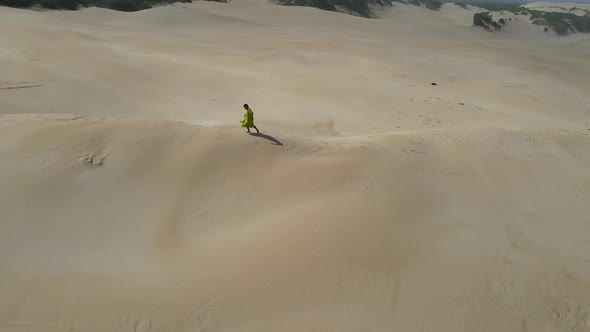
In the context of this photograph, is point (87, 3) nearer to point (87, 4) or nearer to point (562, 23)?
point (87, 4)

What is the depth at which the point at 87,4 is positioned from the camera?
3228 cm

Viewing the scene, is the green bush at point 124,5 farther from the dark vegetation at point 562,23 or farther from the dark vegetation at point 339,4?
the dark vegetation at point 562,23

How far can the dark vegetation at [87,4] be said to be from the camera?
2783cm

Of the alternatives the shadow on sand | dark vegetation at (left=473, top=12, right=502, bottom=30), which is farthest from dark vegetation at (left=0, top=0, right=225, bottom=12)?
dark vegetation at (left=473, top=12, right=502, bottom=30)

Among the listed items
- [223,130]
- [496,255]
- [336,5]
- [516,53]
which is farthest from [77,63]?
[336,5]

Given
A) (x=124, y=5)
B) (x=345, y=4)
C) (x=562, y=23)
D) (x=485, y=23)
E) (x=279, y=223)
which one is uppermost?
(x=562, y=23)

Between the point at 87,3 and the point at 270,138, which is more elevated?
the point at 87,3

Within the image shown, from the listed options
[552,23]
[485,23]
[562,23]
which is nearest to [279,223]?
[485,23]

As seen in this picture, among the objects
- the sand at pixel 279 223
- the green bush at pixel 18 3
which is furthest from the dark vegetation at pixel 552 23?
the green bush at pixel 18 3

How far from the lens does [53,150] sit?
6.45 m

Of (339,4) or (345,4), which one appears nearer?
(339,4)

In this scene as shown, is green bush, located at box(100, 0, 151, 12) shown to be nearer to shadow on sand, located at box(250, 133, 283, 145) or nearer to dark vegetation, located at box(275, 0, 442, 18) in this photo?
dark vegetation, located at box(275, 0, 442, 18)

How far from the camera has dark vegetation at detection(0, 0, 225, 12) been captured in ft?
91.3

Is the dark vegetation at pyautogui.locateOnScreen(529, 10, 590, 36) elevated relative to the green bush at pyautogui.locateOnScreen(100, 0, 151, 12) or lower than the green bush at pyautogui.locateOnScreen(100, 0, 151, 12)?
elevated
